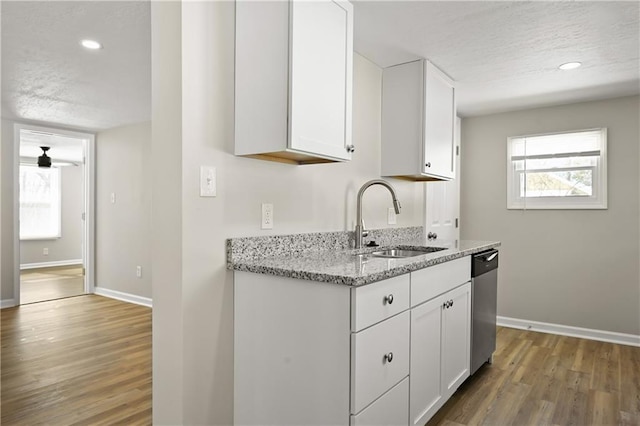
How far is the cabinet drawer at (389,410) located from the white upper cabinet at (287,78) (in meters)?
1.05

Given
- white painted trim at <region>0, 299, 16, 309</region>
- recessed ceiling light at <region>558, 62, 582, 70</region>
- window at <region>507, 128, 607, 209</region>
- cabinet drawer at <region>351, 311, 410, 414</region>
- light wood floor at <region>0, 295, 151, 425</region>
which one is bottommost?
light wood floor at <region>0, 295, 151, 425</region>

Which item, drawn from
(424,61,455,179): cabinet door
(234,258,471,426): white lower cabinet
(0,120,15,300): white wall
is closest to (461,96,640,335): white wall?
(424,61,455,179): cabinet door

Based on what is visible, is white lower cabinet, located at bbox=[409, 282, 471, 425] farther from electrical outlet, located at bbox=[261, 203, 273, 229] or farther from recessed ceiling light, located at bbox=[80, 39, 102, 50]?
recessed ceiling light, located at bbox=[80, 39, 102, 50]

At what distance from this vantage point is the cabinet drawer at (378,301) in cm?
145

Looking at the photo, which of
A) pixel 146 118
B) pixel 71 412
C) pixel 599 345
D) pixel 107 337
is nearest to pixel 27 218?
pixel 146 118

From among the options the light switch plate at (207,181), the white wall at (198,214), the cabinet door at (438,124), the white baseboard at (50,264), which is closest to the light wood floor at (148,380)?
the white wall at (198,214)

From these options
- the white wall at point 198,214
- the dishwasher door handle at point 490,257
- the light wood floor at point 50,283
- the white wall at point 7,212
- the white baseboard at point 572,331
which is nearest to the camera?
the white wall at point 198,214

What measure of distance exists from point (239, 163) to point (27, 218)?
308 inches

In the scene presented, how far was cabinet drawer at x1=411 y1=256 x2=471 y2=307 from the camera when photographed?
74.1 inches

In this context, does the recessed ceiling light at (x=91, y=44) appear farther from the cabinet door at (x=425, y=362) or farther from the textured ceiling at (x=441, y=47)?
the cabinet door at (x=425, y=362)

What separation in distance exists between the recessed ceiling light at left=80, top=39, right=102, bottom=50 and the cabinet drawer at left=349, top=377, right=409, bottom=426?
2679 mm

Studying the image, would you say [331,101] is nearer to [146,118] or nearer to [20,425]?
[20,425]

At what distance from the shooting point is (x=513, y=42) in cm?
250

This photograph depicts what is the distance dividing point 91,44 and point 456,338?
9.63ft
